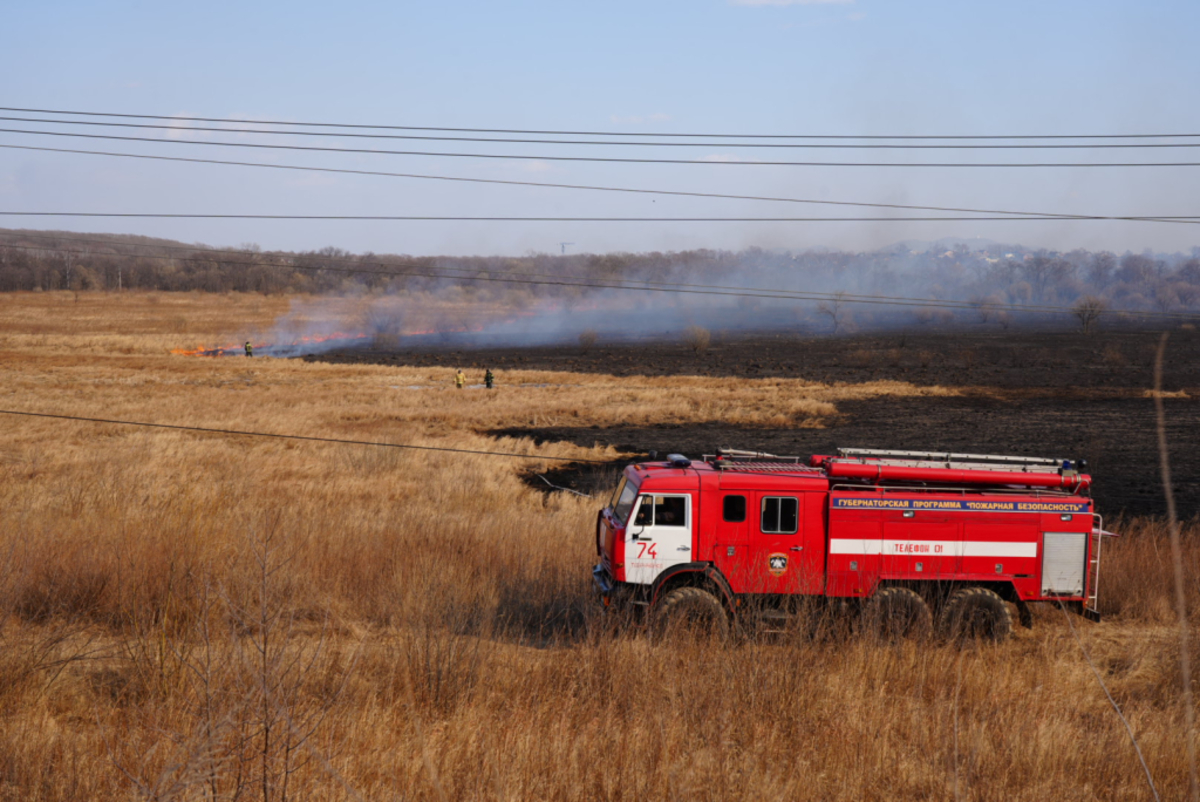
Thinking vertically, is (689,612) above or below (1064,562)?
below

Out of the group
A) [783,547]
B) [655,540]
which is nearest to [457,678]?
[655,540]

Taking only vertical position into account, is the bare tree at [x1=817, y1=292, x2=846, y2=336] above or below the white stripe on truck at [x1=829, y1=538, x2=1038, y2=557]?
above

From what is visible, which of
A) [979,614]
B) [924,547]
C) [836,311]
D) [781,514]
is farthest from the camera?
[836,311]

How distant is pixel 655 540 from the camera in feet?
34.2

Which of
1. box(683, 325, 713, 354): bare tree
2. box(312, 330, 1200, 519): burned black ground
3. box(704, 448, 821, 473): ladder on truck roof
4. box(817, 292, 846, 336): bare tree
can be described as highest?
box(817, 292, 846, 336): bare tree

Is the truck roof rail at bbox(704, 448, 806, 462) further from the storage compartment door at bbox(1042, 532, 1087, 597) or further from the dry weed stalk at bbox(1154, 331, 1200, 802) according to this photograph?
the dry weed stalk at bbox(1154, 331, 1200, 802)

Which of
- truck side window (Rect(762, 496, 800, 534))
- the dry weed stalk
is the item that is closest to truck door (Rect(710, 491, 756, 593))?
truck side window (Rect(762, 496, 800, 534))

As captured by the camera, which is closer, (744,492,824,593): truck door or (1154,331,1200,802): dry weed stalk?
(1154,331,1200,802): dry weed stalk

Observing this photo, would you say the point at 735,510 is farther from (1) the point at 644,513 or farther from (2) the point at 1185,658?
(2) the point at 1185,658

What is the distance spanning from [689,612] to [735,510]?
4.53ft

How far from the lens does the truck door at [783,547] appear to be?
10.5 m

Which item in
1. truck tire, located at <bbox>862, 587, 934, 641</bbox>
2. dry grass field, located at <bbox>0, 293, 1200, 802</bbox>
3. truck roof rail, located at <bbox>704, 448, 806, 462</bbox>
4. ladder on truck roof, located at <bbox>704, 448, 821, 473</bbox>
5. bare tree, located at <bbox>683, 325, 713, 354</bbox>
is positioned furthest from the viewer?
bare tree, located at <bbox>683, 325, 713, 354</bbox>

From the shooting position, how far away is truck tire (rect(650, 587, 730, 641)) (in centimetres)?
992

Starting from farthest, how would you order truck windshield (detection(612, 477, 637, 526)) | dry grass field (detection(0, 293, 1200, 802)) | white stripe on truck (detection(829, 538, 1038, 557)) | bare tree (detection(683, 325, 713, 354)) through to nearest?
bare tree (detection(683, 325, 713, 354)), truck windshield (detection(612, 477, 637, 526)), white stripe on truck (detection(829, 538, 1038, 557)), dry grass field (detection(0, 293, 1200, 802))
